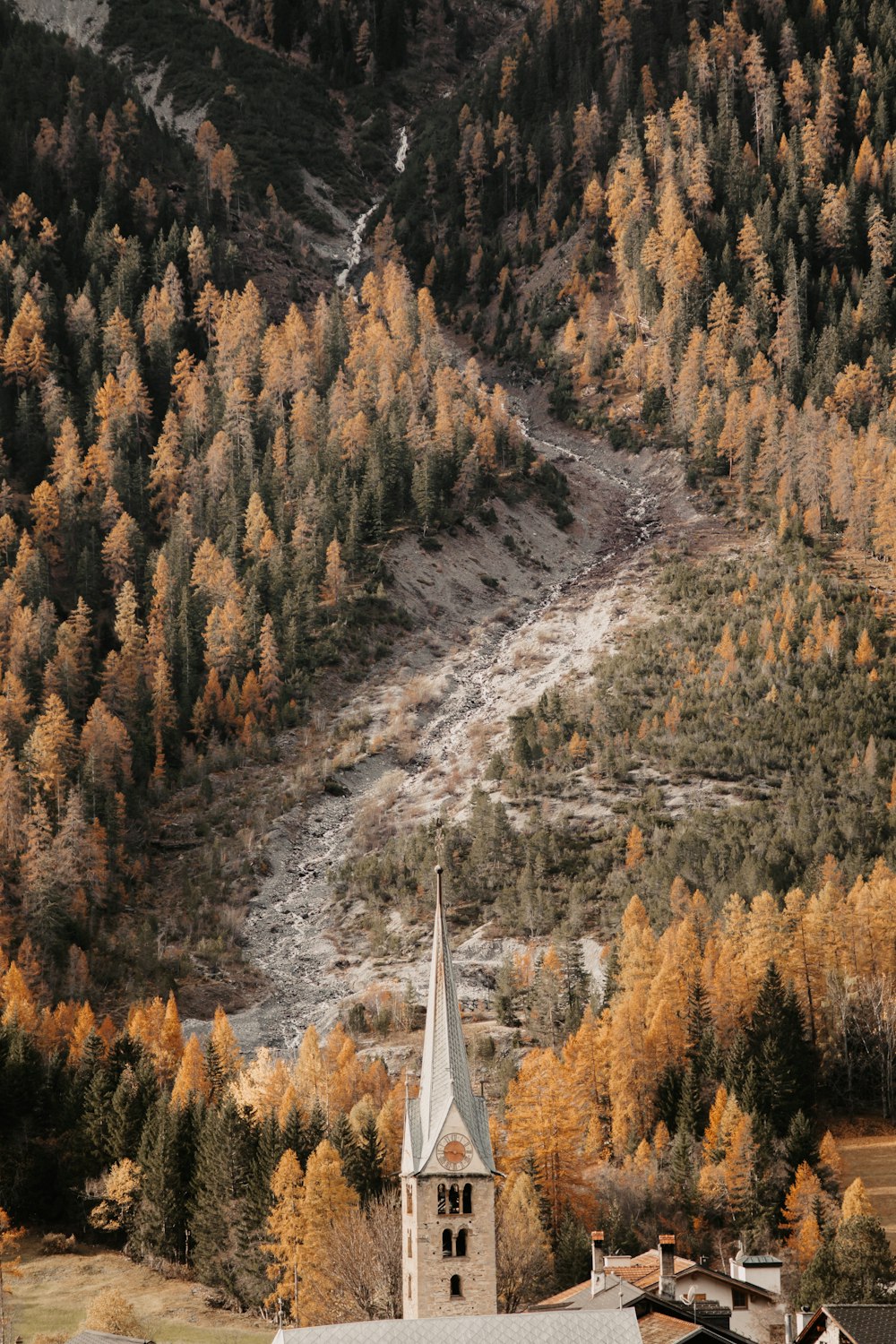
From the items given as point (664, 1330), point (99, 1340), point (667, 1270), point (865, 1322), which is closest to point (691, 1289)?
point (667, 1270)

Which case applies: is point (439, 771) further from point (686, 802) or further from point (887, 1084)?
point (887, 1084)

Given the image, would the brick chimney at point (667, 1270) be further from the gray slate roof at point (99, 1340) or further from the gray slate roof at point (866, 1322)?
the gray slate roof at point (99, 1340)

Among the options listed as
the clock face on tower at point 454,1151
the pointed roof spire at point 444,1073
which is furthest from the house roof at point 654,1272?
the pointed roof spire at point 444,1073

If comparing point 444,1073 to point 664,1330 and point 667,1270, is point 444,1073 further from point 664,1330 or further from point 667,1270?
point 664,1330

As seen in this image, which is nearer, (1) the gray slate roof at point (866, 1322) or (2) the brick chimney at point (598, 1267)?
(1) the gray slate roof at point (866, 1322)

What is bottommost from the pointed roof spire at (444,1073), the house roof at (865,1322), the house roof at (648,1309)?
the house roof at (648,1309)

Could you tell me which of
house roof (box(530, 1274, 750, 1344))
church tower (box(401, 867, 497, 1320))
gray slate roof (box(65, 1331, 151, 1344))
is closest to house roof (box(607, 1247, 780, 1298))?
house roof (box(530, 1274, 750, 1344))

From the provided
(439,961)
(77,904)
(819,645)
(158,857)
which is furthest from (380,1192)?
(819,645)
